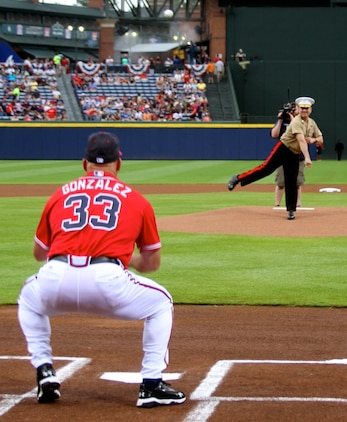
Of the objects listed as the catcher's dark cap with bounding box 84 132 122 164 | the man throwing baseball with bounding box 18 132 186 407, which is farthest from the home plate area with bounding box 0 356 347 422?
the catcher's dark cap with bounding box 84 132 122 164

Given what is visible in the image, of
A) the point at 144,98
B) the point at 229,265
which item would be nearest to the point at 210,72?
the point at 144,98

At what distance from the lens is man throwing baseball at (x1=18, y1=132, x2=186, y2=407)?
16.4 feet

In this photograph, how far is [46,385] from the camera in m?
5.14

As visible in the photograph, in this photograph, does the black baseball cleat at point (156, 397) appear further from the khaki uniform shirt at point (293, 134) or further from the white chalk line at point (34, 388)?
the khaki uniform shirt at point (293, 134)

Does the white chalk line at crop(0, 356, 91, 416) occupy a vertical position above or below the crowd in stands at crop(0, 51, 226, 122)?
below

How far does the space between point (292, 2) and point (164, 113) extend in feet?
40.9

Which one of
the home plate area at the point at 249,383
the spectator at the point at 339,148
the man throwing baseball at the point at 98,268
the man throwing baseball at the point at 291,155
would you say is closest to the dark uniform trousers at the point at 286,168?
the man throwing baseball at the point at 291,155

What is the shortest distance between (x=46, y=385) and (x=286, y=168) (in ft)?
34.1

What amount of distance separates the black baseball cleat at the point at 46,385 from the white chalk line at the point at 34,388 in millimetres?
162

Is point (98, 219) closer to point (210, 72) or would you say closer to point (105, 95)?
point (105, 95)

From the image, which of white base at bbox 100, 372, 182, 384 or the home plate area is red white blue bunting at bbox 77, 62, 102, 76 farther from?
white base at bbox 100, 372, 182, 384

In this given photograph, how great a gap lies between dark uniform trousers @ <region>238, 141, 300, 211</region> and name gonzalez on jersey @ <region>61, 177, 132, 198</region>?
986 cm

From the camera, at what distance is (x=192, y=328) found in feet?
24.8

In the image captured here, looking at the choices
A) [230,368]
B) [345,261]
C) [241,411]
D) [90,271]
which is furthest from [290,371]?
[345,261]
